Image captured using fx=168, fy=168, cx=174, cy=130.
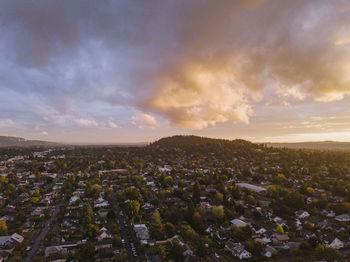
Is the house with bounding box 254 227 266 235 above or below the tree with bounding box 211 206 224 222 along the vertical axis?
below

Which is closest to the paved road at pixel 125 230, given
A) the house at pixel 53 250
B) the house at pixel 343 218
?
the house at pixel 53 250

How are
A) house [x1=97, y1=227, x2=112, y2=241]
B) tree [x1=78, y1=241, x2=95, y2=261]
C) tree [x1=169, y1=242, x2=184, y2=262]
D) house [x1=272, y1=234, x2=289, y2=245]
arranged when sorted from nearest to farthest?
tree [x1=169, y1=242, x2=184, y2=262] → tree [x1=78, y1=241, x2=95, y2=261] → house [x1=272, y1=234, x2=289, y2=245] → house [x1=97, y1=227, x2=112, y2=241]

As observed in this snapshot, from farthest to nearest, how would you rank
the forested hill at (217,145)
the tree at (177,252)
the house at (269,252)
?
the forested hill at (217,145), the house at (269,252), the tree at (177,252)

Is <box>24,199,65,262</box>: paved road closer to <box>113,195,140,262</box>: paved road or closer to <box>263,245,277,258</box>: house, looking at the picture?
<box>113,195,140,262</box>: paved road

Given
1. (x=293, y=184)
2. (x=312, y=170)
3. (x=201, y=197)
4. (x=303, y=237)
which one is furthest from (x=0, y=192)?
(x=312, y=170)

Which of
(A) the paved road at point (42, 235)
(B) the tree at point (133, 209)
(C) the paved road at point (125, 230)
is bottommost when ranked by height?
(A) the paved road at point (42, 235)

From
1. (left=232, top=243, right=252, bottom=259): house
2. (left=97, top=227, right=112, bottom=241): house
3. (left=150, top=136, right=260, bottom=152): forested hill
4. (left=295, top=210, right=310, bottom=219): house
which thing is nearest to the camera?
(left=232, top=243, right=252, bottom=259): house

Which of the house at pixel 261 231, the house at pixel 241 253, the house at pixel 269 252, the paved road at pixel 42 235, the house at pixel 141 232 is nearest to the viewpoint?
the house at pixel 241 253

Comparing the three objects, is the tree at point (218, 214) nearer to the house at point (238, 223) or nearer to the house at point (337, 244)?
the house at point (238, 223)

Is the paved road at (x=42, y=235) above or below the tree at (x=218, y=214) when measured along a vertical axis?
below

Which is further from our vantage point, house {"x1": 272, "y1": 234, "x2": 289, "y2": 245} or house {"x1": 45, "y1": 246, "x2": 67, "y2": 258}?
house {"x1": 272, "y1": 234, "x2": 289, "y2": 245}

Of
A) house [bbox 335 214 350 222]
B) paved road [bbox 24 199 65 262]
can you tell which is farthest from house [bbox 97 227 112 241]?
house [bbox 335 214 350 222]

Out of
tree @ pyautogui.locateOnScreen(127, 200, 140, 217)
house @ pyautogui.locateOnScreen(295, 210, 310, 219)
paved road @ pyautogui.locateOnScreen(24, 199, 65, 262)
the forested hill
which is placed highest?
the forested hill
